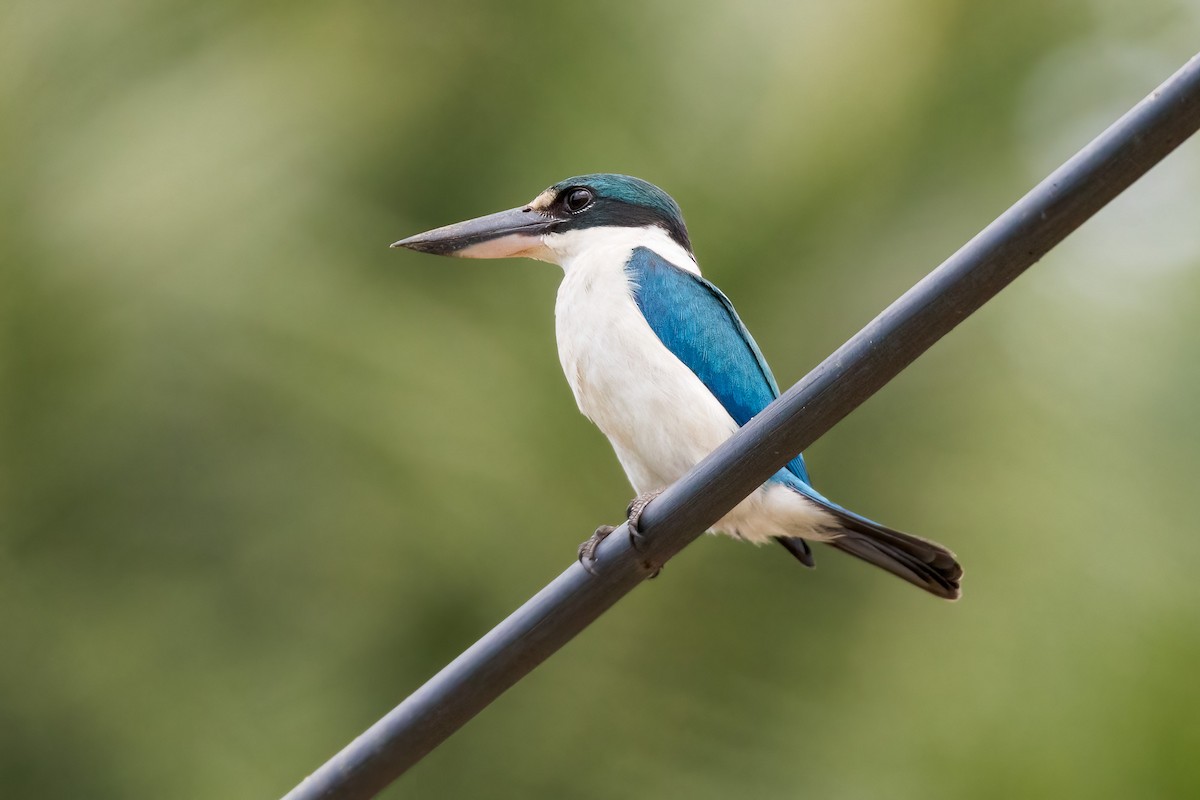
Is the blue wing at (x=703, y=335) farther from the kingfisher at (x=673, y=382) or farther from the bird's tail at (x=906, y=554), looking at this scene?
the bird's tail at (x=906, y=554)

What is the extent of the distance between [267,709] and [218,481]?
0.64 m

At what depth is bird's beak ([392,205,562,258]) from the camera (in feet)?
7.33

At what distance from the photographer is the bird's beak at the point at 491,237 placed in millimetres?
2234

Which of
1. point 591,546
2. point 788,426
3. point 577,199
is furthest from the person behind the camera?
point 577,199

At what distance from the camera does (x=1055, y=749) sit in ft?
9.73

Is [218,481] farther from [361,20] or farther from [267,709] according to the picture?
[361,20]

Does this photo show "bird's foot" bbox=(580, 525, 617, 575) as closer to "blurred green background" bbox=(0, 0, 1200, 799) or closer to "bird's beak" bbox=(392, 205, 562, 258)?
"bird's beak" bbox=(392, 205, 562, 258)

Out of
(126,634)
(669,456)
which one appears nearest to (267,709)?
(126,634)

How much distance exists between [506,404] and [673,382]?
1.68 m

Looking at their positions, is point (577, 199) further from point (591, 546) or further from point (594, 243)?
point (591, 546)

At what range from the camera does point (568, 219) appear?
2373 millimetres

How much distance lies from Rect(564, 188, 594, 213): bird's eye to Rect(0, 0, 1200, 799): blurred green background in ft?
4.13

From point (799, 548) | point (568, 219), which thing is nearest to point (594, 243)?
point (568, 219)

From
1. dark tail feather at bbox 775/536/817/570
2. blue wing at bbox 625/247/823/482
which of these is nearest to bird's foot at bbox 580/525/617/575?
blue wing at bbox 625/247/823/482
